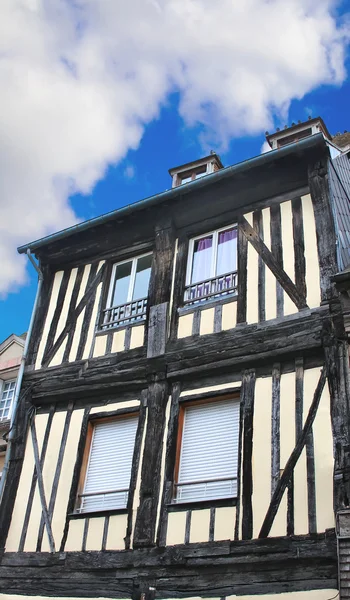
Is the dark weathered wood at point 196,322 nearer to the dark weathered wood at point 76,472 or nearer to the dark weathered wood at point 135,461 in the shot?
the dark weathered wood at point 135,461

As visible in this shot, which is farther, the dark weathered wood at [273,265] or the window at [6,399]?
the window at [6,399]

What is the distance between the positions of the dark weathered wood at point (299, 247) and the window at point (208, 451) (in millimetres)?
1740

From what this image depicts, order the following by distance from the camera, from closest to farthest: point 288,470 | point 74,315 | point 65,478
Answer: point 288,470 → point 65,478 → point 74,315

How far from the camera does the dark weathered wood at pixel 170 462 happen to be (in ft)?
26.1

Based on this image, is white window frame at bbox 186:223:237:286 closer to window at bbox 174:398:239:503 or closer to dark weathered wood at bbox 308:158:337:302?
dark weathered wood at bbox 308:158:337:302

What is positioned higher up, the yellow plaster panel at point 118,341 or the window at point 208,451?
the yellow plaster panel at point 118,341

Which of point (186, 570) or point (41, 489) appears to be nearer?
point (186, 570)

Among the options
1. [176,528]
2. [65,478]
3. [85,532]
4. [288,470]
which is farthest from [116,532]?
[288,470]

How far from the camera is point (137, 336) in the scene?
979cm

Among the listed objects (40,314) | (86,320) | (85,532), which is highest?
(40,314)

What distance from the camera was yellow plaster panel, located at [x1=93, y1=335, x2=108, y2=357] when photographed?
10.0 meters

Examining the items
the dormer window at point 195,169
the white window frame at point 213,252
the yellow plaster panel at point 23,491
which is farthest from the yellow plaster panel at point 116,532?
the dormer window at point 195,169

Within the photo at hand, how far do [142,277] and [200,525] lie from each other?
425 cm

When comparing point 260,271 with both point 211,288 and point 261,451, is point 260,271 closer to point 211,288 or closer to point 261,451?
point 211,288
